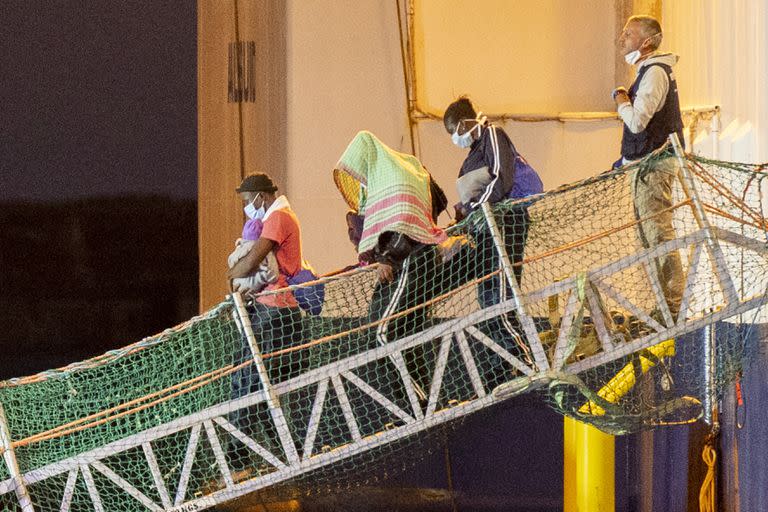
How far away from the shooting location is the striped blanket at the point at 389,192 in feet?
20.5

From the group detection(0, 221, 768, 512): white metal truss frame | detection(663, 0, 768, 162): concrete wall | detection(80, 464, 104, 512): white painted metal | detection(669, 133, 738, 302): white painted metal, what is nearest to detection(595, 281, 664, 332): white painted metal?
detection(0, 221, 768, 512): white metal truss frame

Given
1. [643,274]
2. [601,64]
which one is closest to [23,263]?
[601,64]

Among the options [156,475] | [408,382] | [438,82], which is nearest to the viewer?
[408,382]

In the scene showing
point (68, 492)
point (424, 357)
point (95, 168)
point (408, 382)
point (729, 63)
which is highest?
point (729, 63)

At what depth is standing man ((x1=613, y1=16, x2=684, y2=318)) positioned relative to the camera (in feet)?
20.1

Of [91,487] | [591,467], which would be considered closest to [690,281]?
[591,467]

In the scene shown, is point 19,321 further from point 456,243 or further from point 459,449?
point 456,243

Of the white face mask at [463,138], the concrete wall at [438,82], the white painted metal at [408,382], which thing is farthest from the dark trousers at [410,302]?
the concrete wall at [438,82]

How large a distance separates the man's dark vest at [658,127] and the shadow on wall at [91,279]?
5.46m

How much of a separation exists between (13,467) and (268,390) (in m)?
1.62

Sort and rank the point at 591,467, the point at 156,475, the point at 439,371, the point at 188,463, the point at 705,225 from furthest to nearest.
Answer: the point at 591,467 → the point at 156,475 → the point at 188,463 → the point at 439,371 → the point at 705,225

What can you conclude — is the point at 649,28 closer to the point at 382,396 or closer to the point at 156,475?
the point at 382,396

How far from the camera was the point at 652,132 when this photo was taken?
21.4 feet

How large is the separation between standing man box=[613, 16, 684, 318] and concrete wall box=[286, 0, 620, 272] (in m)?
3.52
